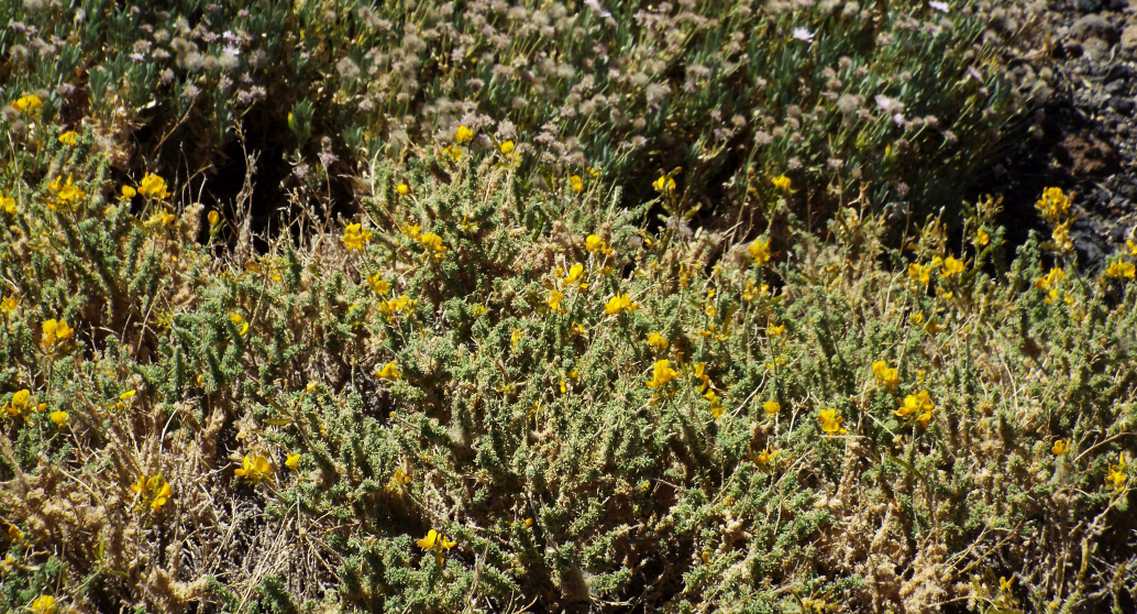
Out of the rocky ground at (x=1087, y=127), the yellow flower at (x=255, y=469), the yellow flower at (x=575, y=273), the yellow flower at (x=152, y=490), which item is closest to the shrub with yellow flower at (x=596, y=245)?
the yellow flower at (x=575, y=273)

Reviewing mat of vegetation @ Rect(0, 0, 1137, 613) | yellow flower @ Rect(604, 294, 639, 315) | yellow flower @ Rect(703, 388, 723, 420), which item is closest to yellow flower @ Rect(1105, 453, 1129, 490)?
mat of vegetation @ Rect(0, 0, 1137, 613)

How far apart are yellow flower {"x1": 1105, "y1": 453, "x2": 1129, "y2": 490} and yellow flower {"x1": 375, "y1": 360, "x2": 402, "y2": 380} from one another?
180 cm

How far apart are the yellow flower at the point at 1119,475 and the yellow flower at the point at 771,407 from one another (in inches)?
32.1

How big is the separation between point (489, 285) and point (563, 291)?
269 mm

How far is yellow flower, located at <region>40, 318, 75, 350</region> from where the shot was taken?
275cm

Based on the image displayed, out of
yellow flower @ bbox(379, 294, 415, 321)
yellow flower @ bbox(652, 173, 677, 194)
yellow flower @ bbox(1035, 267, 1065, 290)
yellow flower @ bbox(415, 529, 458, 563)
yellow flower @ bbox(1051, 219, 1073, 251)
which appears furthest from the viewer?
yellow flower @ bbox(652, 173, 677, 194)

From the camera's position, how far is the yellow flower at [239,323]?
2.88m

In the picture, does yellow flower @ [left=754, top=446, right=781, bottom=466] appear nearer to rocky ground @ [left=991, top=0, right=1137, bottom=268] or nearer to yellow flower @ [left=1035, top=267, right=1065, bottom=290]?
yellow flower @ [left=1035, top=267, right=1065, bottom=290]

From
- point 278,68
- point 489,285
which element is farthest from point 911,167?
point 278,68

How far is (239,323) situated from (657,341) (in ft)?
3.68

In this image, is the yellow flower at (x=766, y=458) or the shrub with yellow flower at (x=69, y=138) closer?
the yellow flower at (x=766, y=458)

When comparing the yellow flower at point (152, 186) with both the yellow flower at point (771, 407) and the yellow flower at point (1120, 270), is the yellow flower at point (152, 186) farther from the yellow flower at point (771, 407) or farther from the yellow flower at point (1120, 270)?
the yellow flower at point (1120, 270)

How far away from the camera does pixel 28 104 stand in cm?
340

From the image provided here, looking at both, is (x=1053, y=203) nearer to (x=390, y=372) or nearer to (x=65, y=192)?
(x=390, y=372)
